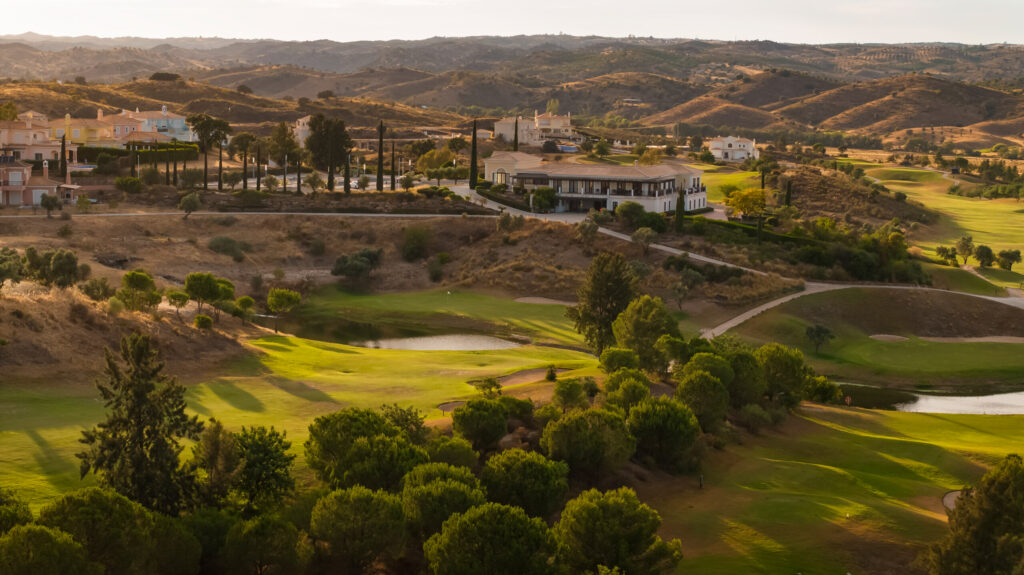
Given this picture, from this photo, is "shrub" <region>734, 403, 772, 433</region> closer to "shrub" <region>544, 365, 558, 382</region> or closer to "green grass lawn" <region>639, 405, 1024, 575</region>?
"green grass lawn" <region>639, 405, 1024, 575</region>

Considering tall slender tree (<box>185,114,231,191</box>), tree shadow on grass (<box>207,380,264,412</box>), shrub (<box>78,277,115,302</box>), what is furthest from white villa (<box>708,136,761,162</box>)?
tree shadow on grass (<box>207,380,264,412</box>)

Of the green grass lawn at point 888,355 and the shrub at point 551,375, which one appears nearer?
the shrub at point 551,375

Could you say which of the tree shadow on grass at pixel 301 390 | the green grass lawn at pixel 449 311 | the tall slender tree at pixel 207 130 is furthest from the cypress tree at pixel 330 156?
the tree shadow on grass at pixel 301 390

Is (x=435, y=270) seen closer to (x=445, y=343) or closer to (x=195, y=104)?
(x=445, y=343)

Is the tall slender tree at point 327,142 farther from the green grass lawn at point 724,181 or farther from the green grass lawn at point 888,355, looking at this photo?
the green grass lawn at point 888,355

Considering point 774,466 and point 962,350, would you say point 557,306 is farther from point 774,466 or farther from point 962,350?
point 774,466

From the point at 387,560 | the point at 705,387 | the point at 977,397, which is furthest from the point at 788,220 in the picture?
the point at 387,560

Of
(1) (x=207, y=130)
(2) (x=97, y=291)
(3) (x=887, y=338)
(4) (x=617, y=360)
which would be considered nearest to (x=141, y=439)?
(4) (x=617, y=360)
